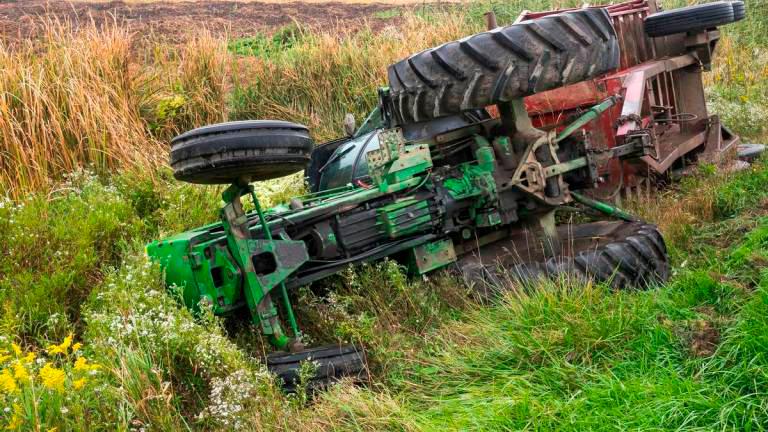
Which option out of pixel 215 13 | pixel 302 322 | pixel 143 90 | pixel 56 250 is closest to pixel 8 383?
pixel 302 322

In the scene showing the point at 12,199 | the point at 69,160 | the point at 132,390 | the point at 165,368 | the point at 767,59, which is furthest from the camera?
the point at 767,59

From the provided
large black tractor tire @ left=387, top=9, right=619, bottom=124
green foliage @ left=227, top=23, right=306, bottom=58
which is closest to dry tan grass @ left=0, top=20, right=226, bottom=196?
green foliage @ left=227, top=23, right=306, bottom=58

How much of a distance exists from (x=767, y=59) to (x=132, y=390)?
37.0 ft

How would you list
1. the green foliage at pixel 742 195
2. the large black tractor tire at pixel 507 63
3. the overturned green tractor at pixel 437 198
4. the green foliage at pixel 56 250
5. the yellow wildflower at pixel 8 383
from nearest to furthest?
the yellow wildflower at pixel 8 383
the overturned green tractor at pixel 437 198
the large black tractor tire at pixel 507 63
the green foliage at pixel 56 250
the green foliage at pixel 742 195

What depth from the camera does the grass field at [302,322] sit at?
324cm

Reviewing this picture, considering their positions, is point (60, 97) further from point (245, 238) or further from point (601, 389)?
point (601, 389)

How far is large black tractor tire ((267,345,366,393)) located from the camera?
12.3 ft

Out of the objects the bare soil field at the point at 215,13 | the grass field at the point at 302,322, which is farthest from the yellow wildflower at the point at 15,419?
the bare soil field at the point at 215,13

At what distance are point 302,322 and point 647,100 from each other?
3703 millimetres

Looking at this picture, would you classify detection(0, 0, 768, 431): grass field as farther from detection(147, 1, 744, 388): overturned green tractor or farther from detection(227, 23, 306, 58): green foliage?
detection(227, 23, 306, 58): green foliage

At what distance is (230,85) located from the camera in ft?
30.7

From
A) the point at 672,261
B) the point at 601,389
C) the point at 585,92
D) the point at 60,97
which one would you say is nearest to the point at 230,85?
the point at 60,97

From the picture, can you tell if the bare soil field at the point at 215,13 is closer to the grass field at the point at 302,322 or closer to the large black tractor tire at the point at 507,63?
the grass field at the point at 302,322

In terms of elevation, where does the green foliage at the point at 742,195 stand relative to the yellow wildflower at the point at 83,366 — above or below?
below
